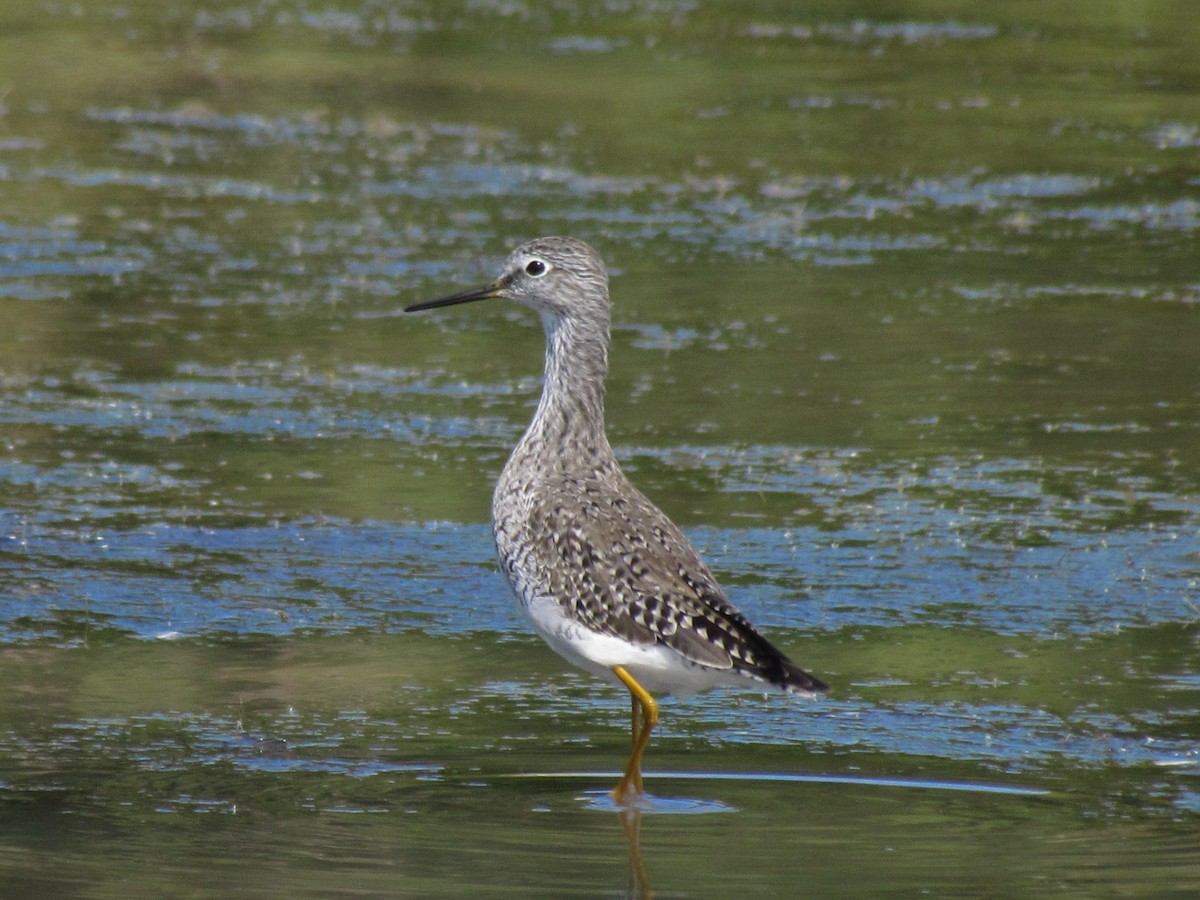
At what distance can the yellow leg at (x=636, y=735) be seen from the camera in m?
5.93

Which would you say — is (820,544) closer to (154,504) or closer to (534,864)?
(154,504)

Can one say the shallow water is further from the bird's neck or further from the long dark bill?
the long dark bill

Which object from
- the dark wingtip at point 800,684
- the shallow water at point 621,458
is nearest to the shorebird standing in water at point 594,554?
the dark wingtip at point 800,684

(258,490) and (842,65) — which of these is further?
(842,65)

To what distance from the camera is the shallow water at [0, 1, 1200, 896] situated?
18.9ft

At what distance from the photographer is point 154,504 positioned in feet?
28.5

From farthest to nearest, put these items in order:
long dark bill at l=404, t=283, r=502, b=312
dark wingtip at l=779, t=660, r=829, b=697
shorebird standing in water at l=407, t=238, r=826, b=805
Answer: long dark bill at l=404, t=283, r=502, b=312 < shorebird standing in water at l=407, t=238, r=826, b=805 < dark wingtip at l=779, t=660, r=829, b=697

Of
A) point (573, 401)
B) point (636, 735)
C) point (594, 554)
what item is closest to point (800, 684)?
point (636, 735)

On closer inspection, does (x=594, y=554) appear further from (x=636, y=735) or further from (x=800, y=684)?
(x=800, y=684)

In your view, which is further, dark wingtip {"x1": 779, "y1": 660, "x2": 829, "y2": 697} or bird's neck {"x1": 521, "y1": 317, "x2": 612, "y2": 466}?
bird's neck {"x1": 521, "y1": 317, "x2": 612, "y2": 466}

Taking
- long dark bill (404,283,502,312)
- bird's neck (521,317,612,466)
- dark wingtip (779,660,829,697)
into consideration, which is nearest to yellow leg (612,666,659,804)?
dark wingtip (779,660,829,697)

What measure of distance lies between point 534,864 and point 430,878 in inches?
10.9

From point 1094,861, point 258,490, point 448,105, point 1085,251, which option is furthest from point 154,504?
Result: point 448,105

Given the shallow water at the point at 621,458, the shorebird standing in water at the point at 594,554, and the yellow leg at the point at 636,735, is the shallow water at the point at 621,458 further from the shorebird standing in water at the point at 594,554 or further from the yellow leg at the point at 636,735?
the shorebird standing in water at the point at 594,554
